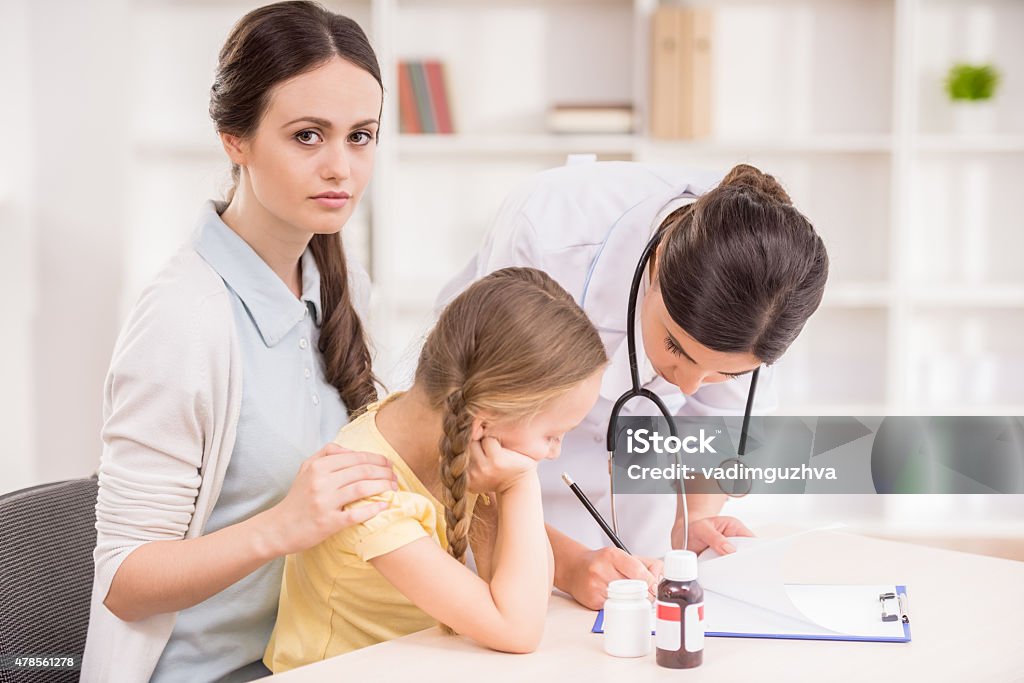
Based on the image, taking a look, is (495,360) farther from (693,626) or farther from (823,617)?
(823,617)

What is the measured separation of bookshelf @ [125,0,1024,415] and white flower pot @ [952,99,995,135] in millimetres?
46

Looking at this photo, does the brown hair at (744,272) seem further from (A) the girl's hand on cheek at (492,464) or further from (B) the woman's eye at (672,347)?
(A) the girl's hand on cheek at (492,464)

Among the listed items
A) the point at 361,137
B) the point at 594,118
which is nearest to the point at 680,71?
the point at 594,118

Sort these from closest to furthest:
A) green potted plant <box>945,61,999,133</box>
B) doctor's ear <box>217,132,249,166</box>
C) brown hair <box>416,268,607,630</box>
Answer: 1. brown hair <box>416,268,607,630</box>
2. doctor's ear <box>217,132,249,166</box>
3. green potted plant <box>945,61,999,133</box>

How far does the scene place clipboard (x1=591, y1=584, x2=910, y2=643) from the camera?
108 cm

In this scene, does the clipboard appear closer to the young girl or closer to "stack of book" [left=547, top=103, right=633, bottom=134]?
the young girl

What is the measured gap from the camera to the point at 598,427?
145 cm

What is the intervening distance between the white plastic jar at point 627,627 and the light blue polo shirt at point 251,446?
0.41m

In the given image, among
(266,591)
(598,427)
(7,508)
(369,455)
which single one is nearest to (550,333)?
(369,455)

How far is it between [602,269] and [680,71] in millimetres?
1637

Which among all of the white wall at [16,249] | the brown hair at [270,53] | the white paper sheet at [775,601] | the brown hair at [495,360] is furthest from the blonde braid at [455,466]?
the white wall at [16,249]

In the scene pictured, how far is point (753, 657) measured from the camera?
1026 millimetres

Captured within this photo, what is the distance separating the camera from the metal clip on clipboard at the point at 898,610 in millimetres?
1134

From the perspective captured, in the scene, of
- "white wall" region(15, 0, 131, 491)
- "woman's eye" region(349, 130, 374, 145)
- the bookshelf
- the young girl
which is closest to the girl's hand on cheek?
the young girl
